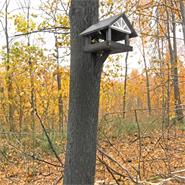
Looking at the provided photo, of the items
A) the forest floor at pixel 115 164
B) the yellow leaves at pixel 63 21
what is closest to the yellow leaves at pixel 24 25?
the yellow leaves at pixel 63 21

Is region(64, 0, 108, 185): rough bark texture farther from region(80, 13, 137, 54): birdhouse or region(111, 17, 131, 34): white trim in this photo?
region(111, 17, 131, 34): white trim

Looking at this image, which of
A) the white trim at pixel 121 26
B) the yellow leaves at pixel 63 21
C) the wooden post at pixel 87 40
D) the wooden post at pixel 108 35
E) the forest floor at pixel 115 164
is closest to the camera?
the wooden post at pixel 108 35

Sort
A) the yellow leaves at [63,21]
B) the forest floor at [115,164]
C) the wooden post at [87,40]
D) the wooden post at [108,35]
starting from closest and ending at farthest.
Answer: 1. the wooden post at [108,35]
2. the wooden post at [87,40]
3. the forest floor at [115,164]
4. the yellow leaves at [63,21]

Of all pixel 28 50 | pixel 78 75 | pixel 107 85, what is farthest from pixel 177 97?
pixel 78 75

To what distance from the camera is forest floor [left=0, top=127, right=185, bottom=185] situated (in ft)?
17.3

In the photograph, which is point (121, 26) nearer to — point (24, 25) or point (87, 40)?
point (87, 40)

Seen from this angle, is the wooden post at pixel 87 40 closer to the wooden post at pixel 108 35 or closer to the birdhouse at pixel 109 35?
the birdhouse at pixel 109 35

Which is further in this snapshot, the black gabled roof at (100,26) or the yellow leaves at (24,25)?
the yellow leaves at (24,25)

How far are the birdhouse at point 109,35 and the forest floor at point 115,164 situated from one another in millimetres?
2348

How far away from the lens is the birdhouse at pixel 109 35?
3.12 m

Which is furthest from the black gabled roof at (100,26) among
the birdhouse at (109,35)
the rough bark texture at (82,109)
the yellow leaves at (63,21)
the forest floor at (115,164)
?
the yellow leaves at (63,21)

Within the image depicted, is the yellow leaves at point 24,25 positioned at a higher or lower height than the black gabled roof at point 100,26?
higher

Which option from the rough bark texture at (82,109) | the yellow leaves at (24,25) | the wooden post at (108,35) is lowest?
the rough bark texture at (82,109)

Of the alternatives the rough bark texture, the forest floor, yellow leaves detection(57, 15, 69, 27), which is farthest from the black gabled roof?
yellow leaves detection(57, 15, 69, 27)
